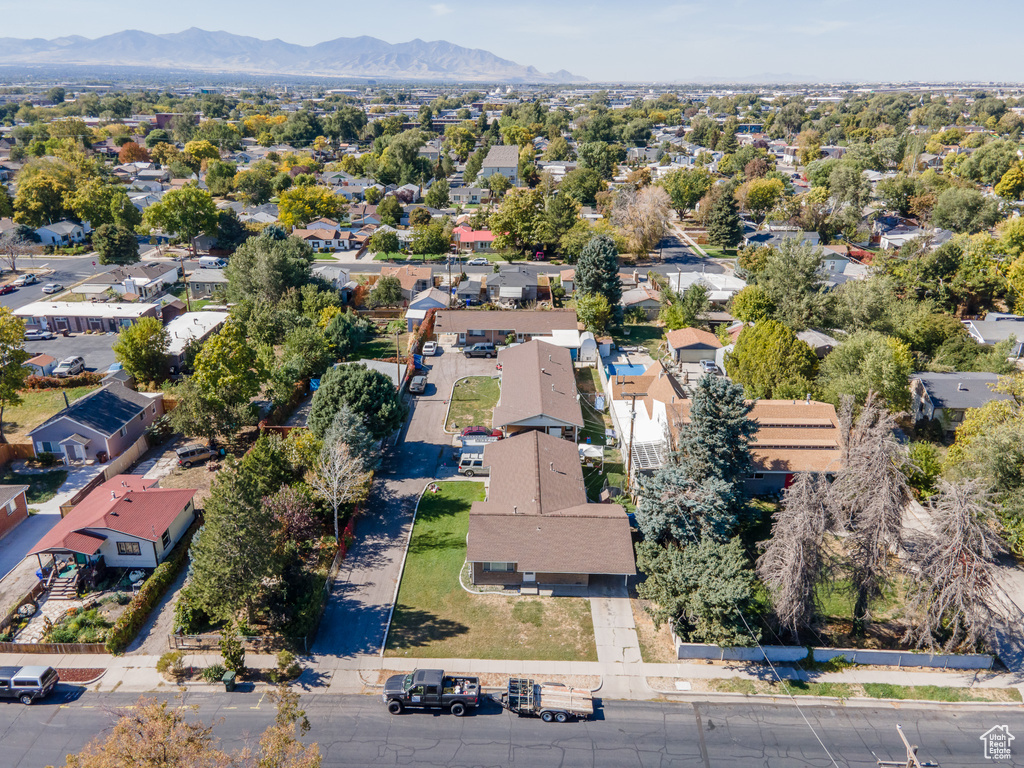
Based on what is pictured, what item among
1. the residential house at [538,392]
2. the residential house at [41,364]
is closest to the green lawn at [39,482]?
the residential house at [41,364]

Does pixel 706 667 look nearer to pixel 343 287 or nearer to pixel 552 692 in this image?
pixel 552 692

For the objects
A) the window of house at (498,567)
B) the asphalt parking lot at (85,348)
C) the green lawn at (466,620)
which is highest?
the asphalt parking lot at (85,348)

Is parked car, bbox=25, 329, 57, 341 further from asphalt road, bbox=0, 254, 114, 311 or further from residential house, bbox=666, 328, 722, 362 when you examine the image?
residential house, bbox=666, 328, 722, 362

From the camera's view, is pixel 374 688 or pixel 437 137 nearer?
pixel 374 688

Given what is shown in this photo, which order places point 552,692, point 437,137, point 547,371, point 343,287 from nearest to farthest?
point 552,692 < point 547,371 < point 343,287 < point 437,137

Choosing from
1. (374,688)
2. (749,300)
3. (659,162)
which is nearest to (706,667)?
(374,688)

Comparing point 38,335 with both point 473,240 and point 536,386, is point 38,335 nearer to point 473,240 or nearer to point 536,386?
point 536,386

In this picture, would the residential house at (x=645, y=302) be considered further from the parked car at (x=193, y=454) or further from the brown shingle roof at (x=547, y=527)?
the parked car at (x=193, y=454)
